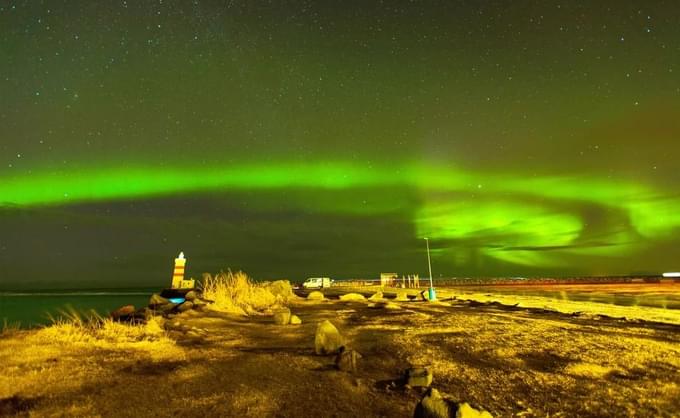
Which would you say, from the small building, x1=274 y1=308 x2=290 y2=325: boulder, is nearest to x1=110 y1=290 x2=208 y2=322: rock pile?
x1=274 y1=308 x2=290 y2=325: boulder

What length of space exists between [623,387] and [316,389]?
590cm

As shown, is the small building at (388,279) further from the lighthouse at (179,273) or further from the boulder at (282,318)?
the boulder at (282,318)

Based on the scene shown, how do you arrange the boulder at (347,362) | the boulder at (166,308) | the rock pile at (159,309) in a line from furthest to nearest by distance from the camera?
the boulder at (166,308)
the rock pile at (159,309)
the boulder at (347,362)

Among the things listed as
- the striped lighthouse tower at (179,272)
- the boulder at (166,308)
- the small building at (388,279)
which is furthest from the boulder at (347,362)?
the small building at (388,279)

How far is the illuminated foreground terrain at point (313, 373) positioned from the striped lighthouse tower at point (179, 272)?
31870mm

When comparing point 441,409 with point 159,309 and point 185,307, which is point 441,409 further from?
point 159,309

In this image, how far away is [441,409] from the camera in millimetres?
A: 5023

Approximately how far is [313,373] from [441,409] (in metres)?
3.80

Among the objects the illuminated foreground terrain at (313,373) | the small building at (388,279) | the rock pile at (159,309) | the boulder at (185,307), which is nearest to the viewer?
the illuminated foreground terrain at (313,373)

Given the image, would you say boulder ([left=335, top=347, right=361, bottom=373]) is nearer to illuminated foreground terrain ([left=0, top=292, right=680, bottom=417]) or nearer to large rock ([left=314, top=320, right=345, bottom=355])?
illuminated foreground terrain ([left=0, top=292, right=680, bottom=417])

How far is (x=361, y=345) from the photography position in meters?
11.9

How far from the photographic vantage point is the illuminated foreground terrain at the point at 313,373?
624 cm

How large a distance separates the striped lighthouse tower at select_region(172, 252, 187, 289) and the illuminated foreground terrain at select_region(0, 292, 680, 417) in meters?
31.9

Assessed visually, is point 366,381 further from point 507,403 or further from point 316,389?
point 507,403
